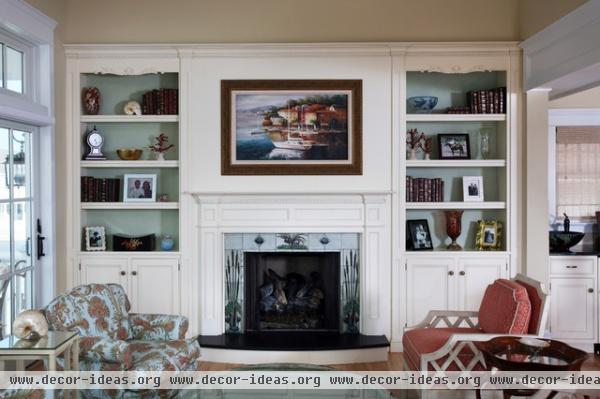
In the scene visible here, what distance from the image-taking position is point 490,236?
5.18m

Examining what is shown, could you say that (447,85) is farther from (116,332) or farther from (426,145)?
(116,332)

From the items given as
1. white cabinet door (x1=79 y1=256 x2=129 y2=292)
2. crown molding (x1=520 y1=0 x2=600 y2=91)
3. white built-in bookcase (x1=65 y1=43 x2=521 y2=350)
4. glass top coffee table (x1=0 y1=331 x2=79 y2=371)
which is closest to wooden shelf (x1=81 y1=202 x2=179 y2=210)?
white built-in bookcase (x1=65 y1=43 x2=521 y2=350)

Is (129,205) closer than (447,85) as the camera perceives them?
Yes

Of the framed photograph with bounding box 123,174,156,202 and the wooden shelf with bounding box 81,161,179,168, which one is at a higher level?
the wooden shelf with bounding box 81,161,179,168

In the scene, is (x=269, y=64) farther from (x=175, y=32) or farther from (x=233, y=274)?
(x=233, y=274)

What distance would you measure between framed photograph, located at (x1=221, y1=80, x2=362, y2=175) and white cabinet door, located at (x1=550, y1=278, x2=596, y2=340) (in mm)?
2212

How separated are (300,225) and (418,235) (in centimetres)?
113

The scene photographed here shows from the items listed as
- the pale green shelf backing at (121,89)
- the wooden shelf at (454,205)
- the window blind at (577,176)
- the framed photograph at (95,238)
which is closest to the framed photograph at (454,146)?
the wooden shelf at (454,205)

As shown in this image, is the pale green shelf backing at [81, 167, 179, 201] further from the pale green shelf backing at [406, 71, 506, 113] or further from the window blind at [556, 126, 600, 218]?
the window blind at [556, 126, 600, 218]

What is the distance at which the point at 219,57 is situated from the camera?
504 centimetres

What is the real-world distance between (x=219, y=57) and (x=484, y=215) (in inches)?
114

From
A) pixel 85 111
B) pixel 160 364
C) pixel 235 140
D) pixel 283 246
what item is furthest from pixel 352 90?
pixel 160 364

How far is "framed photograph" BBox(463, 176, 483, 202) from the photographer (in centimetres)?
522

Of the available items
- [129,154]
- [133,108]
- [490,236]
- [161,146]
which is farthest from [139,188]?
[490,236]
